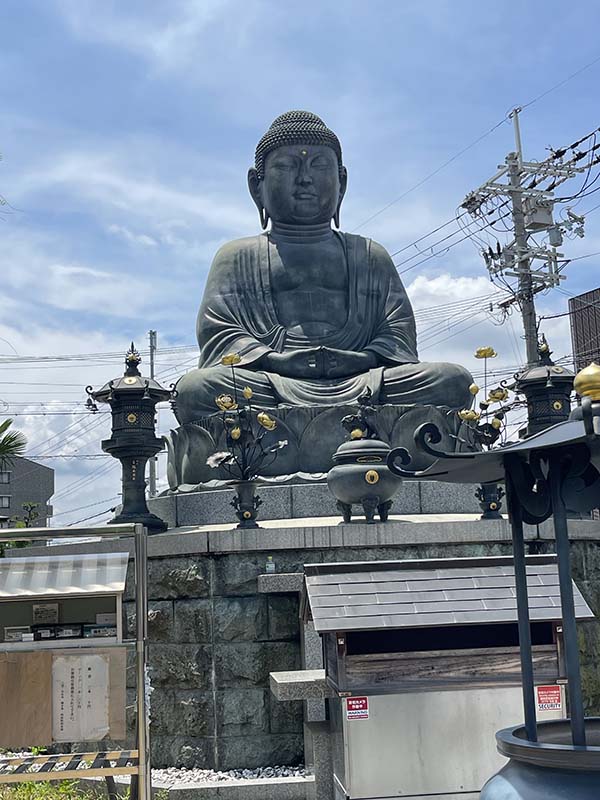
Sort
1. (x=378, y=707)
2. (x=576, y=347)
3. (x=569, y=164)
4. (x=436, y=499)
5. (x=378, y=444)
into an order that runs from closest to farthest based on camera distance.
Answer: (x=378, y=707) → (x=378, y=444) → (x=436, y=499) → (x=569, y=164) → (x=576, y=347)

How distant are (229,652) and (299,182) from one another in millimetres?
7364

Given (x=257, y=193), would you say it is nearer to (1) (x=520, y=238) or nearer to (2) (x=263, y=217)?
(2) (x=263, y=217)

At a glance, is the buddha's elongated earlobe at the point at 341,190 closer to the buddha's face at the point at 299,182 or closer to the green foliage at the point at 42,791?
the buddha's face at the point at 299,182

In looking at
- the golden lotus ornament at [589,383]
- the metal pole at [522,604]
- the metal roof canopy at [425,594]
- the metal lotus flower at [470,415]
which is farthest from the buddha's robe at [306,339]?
the golden lotus ornament at [589,383]

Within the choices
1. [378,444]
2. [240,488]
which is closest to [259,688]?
[240,488]

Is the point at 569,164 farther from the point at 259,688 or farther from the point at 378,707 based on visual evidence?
the point at 378,707

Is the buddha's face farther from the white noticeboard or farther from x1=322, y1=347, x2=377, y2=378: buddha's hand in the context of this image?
the white noticeboard

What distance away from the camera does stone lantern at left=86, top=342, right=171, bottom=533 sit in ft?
27.2

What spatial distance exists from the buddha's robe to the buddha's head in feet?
1.55

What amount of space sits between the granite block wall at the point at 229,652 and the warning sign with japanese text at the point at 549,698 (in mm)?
2313

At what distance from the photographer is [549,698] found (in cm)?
463

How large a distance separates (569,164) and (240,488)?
12.0 meters

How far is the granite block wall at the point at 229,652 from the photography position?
661 cm

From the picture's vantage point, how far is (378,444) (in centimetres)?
758
